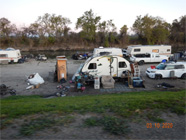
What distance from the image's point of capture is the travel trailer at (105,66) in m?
13.0

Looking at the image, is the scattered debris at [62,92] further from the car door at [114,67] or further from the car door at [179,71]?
the car door at [179,71]

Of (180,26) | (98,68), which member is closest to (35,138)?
(98,68)

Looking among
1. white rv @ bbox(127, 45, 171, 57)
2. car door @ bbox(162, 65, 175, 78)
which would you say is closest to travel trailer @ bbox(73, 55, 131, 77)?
car door @ bbox(162, 65, 175, 78)

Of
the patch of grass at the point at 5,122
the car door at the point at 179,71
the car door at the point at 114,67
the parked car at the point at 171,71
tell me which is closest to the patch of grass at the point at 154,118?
the patch of grass at the point at 5,122

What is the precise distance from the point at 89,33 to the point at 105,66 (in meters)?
42.4

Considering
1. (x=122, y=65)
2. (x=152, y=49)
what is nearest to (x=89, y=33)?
(x=152, y=49)

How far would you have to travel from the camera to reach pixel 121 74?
13.2 metres

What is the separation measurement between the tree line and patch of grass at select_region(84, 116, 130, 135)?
48.4m

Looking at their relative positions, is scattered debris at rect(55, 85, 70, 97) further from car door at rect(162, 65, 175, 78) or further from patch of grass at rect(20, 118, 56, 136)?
car door at rect(162, 65, 175, 78)

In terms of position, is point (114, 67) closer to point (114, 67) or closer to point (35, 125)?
point (114, 67)

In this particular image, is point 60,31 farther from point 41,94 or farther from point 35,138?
point 35,138

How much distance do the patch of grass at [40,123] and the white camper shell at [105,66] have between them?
846cm

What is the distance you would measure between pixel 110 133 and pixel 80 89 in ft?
22.9

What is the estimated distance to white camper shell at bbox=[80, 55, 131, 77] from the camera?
1304cm
